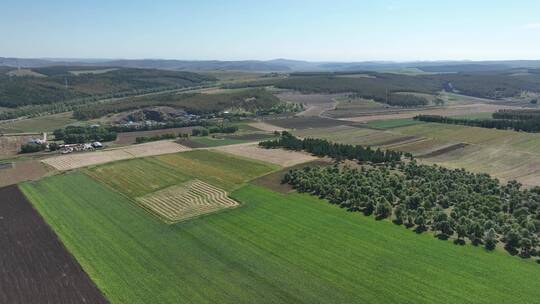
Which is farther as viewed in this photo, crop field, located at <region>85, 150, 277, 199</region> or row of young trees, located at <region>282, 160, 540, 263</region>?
crop field, located at <region>85, 150, 277, 199</region>

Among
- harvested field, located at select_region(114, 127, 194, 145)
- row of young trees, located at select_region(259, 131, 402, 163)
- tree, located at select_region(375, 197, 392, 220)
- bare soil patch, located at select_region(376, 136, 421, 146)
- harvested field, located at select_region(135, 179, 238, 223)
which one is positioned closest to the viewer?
tree, located at select_region(375, 197, 392, 220)

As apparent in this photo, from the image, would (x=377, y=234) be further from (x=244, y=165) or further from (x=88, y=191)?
(x=88, y=191)

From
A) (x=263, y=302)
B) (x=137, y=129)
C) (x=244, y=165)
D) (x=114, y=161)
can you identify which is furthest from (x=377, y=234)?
(x=137, y=129)

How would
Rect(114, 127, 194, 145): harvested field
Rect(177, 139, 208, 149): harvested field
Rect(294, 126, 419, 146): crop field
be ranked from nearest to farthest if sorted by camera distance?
Rect(177, 139, 208, 149): harvested field → Rect(294, 126, 419, 146): crop field → Rect(114, 127, 194, 145): harvested field

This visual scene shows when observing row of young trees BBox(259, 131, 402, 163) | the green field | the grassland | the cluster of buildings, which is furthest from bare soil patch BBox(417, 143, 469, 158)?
the cluster of buildings

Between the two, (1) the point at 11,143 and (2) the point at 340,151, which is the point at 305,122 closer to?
(2) the point at 340,151

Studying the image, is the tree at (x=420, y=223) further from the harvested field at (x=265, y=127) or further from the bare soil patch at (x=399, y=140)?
the harvested field at (x=265, y=127)

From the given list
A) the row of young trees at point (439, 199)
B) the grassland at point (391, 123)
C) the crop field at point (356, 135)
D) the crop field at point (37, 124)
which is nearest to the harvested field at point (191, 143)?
the crop field at point (356, 135)

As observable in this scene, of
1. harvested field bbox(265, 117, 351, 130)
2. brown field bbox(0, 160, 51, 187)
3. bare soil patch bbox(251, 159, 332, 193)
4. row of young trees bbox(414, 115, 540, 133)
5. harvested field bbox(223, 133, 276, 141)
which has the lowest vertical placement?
brown field bbox(0, 160, 51, 187)

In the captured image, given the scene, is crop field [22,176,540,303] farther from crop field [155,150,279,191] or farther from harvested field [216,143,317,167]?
harvested field [216,143,317,167]
